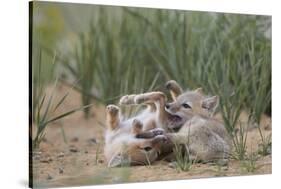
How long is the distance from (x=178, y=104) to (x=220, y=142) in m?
0.41

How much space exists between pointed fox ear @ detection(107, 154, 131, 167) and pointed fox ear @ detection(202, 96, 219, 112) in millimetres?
667

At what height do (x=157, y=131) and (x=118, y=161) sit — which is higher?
(x=157, y=131)

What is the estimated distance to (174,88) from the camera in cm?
437

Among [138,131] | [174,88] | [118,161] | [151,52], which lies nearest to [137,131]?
[138,131]

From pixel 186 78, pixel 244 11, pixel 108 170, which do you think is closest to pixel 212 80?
pixel 186 78

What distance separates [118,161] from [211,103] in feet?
2.52

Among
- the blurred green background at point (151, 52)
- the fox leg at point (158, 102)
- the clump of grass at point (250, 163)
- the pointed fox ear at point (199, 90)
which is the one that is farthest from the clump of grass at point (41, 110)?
the clump of grass at point (250, 163)

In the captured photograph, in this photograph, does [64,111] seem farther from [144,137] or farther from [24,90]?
[144,137]

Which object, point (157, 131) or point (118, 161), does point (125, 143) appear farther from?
point (157, 131)

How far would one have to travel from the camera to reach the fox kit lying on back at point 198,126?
4.37 metres

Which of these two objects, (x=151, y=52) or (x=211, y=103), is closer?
(x=151, y=52)

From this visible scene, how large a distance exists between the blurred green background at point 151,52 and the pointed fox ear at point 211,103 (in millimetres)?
43

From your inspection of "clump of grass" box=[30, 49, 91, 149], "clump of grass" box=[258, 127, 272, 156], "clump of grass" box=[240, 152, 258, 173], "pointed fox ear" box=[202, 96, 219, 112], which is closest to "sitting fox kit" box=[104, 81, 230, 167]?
"pointed fox ear" box=[202, 96, 219, 112]

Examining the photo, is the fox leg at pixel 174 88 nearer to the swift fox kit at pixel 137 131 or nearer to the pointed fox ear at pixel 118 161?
the swift fox kit at pixel 137 131
